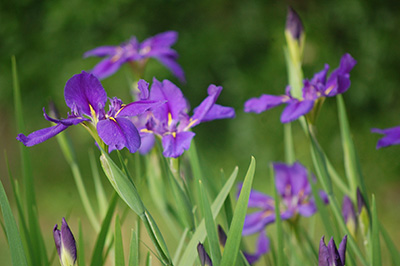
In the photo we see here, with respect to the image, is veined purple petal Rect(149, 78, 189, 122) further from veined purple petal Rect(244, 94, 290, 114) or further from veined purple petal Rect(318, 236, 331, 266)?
veined purple petal Rect(318, 236, 331, 266)

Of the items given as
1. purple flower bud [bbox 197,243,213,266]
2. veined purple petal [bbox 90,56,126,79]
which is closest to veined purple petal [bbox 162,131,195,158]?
purple flower bud [bbox 197,243,213,266]

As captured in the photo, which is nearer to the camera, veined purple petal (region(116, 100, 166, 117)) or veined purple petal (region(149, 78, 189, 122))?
veined purple petal (region(116, 100, 166, 117))

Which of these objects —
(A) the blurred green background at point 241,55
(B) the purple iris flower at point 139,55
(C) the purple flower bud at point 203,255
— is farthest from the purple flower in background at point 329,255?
(A) the blurred green background at point 241,55

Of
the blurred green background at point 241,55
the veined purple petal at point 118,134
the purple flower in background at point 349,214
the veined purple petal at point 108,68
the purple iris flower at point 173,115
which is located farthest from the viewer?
the blurred green background at point 241,55

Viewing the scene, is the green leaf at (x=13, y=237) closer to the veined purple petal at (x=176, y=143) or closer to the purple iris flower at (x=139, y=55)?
the veined purple petal at (x=176, y=143)

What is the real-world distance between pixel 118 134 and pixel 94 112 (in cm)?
Answer: 6

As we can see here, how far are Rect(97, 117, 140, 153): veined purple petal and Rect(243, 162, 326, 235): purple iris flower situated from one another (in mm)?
386

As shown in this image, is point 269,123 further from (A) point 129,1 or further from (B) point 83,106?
(B) point 83,106

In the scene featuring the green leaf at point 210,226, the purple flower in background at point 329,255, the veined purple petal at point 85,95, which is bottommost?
the purple flower in background at point 329,255

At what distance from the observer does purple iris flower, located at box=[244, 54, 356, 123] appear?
66cm

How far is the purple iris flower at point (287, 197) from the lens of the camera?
85 centimetres

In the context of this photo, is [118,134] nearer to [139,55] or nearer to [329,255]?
[329,255]

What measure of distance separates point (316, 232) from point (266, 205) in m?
1.19

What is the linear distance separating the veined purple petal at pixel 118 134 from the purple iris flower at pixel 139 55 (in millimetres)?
486
